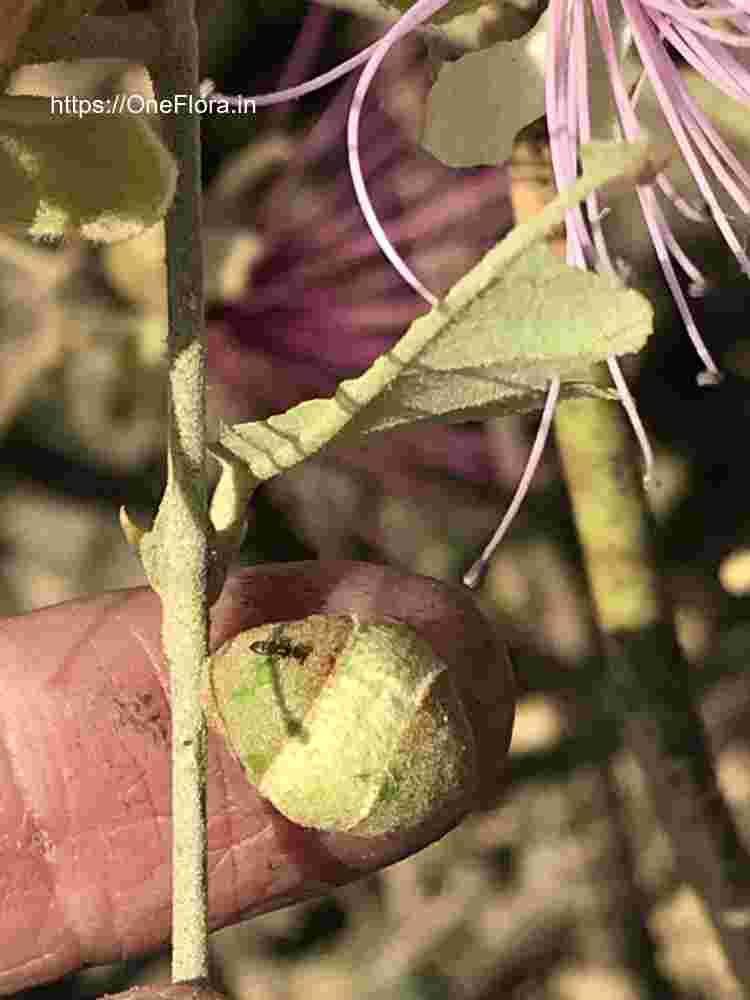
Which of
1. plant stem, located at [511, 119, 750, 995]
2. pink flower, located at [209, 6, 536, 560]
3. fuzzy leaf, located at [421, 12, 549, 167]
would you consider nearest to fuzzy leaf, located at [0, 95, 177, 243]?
Result: fuzzy leaf, located at [421, 12, 549, 167]

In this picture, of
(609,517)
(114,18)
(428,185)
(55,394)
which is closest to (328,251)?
(428,185)

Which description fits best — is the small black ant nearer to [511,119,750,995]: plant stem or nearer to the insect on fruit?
the insect on fruit

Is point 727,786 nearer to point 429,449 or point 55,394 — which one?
point 429,449

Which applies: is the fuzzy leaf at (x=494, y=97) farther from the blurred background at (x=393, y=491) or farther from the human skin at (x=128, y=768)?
the blurred background at (x=393, y=491)

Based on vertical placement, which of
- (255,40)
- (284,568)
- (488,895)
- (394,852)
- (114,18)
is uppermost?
(255,40)

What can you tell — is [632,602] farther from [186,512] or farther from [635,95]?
[186,512]

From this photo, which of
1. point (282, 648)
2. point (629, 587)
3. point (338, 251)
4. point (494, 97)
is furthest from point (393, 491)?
point (282, 648)
